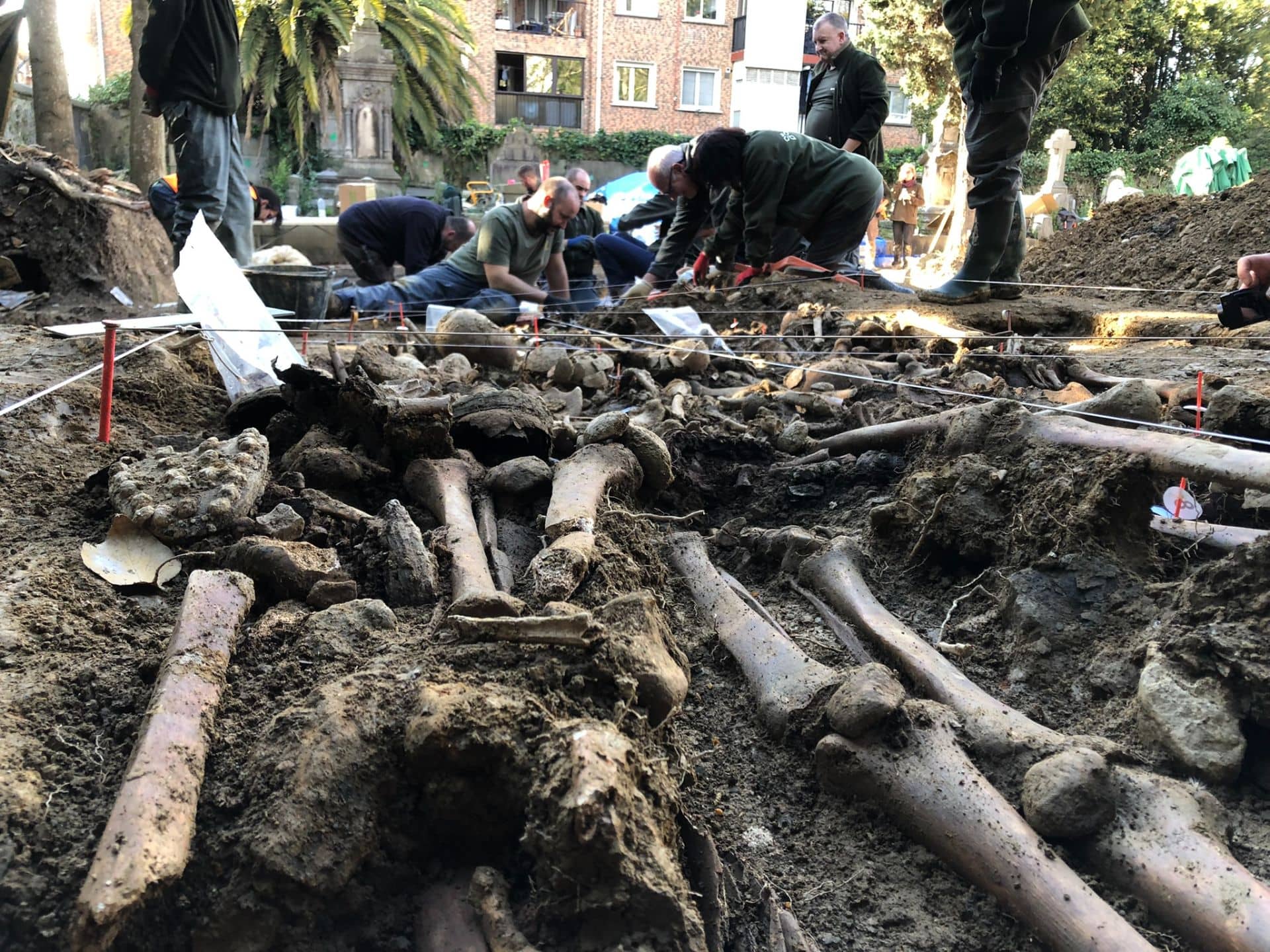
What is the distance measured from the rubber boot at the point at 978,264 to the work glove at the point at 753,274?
167cm

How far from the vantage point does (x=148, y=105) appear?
224 inches

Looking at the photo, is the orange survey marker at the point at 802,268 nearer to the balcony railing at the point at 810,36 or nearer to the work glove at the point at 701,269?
the work glove at the point at 701,269

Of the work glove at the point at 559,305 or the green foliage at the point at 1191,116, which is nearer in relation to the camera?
the work glove at the point at 559,305

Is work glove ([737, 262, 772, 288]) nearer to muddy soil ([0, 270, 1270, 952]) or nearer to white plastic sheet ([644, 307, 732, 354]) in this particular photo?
white plastic sheet ([644, 307, 732, 354])

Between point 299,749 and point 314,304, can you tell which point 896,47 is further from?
point 299,749

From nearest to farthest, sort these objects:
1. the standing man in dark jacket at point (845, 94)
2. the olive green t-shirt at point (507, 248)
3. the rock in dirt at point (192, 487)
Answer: the rock in dirt at point (192, 487)
the olive green t-shirt at point (507, 248)
the standing man in dark jacket at point (845, 94)

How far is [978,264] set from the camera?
631cm

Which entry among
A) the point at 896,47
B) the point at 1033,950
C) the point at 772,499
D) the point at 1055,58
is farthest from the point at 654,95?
the point at 1033,950

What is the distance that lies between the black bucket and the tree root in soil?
417cm

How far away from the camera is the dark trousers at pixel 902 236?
717 inches

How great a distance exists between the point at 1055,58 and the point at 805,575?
4.47 m

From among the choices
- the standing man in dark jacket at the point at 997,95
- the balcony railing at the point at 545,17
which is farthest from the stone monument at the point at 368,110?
→ the standing man in dark jacket at the point at 997,95

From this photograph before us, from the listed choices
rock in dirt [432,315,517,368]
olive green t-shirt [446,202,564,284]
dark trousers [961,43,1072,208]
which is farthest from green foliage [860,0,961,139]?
rock in dirt [432,315,517,368]

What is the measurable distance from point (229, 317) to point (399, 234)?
596 cm
